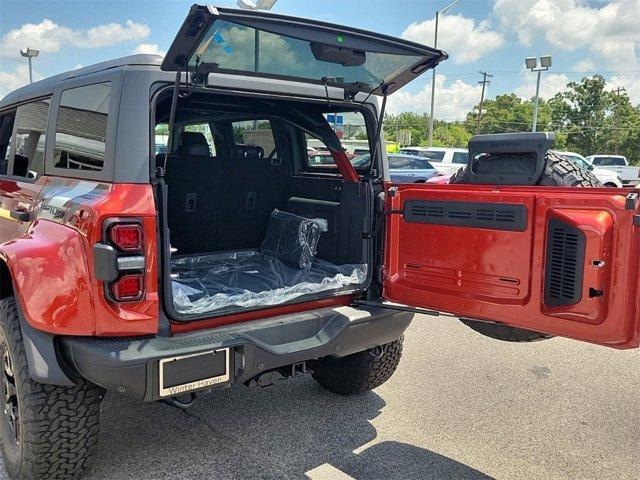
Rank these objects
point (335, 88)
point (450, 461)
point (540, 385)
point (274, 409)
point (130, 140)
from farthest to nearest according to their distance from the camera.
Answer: point (540, 385) → point (274, 409) → point (335, 88) → point (450, 461) → point (130, 140)

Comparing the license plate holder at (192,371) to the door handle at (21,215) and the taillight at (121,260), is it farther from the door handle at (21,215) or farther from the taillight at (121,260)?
the door handle at (21,215)

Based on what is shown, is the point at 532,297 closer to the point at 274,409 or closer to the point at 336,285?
the point at 336,285

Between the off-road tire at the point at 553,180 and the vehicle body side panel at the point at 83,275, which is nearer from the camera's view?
the vehicle body side panel at the point at 83,275

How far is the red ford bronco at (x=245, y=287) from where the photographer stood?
7.75 ft

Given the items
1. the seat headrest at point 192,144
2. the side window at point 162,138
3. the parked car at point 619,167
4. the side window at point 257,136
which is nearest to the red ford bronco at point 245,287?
the side window at point 162,138

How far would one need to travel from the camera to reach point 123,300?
2.42 m

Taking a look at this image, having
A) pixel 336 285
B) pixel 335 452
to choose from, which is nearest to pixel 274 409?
pixel 335 452

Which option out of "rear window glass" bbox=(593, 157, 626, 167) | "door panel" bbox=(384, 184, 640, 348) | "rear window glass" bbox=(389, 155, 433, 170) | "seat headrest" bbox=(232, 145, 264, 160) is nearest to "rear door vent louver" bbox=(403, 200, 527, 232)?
"door panel" bbox=(384, 184, 640, 348)

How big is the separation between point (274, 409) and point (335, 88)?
205 cm

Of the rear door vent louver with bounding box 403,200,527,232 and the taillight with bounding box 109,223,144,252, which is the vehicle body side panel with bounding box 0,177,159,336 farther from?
the rear door vent louver with bounding box 403,200,527,232

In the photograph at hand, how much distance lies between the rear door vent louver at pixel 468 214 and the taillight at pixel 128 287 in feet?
4.74

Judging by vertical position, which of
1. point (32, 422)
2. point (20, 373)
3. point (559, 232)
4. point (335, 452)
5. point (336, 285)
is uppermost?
point (559, 232)

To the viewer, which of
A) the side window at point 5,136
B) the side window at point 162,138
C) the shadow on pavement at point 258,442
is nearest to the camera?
the shadow on pavement at point 258,442

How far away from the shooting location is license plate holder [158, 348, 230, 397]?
7.85ft
